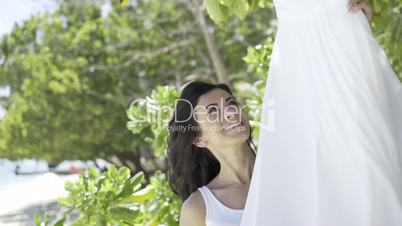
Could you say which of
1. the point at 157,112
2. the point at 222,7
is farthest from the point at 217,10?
the point at 157,112

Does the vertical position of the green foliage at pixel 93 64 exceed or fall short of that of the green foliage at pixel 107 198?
it exceeds it

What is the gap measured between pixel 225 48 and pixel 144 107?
35.1ft

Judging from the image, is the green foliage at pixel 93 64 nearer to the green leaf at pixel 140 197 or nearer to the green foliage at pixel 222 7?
the green leaf at pixel 140 197

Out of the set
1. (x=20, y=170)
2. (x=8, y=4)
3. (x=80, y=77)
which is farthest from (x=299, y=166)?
(x=20, y=170)

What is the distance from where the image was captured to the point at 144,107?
3264 mm

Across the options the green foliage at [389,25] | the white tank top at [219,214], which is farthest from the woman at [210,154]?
the green foliage at [389,25]

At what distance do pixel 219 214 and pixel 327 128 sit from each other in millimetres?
704

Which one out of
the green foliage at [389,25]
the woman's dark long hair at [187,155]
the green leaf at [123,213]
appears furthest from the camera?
the green leaf at [123,213]

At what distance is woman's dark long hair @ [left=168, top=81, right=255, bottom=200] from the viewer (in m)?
2.12

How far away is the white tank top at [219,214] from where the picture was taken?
75.9 inches

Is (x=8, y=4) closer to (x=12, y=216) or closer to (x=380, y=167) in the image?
(x=12, y=216)

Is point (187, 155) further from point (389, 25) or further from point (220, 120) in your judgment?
point (389, 25)

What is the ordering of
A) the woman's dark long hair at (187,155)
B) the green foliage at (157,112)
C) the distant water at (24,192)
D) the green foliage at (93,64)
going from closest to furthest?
the woman's dark long hair at (187,155) < the green foliage at (157,112) < the green foliage at (93,64) < the distant water at (24,192)

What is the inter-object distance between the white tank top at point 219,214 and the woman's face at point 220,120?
0.18 metres
